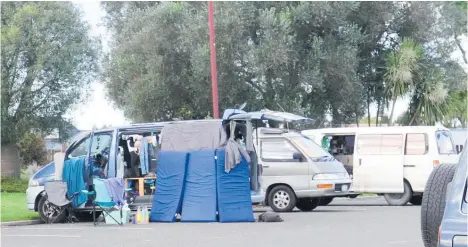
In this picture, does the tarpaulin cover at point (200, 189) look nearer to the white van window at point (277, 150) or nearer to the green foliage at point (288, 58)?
the white van window at point (277, 150)

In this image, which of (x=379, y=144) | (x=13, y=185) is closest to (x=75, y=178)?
(x=379, y=144)

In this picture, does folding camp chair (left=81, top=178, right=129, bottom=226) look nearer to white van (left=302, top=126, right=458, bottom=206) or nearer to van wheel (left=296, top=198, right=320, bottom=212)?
van wheel (left=296, top=198, right=320, bottom=212)

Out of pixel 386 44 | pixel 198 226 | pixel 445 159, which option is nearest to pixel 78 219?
pixel 198 226

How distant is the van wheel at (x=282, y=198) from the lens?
2055 cm

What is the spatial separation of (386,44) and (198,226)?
741 inches

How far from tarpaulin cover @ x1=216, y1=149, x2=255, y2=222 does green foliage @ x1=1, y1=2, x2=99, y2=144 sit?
1663 centimetres

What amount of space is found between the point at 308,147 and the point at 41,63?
14.9m

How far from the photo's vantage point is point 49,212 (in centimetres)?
1905

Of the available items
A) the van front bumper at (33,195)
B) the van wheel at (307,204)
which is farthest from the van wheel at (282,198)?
the van front bumper at (33,195)

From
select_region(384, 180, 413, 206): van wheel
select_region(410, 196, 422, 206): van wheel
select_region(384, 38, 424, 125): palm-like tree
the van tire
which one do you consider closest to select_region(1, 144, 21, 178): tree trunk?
select_region(384, 38, 424, 125): palm-like tree

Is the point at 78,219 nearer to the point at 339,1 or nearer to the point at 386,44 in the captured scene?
the point at 339,1

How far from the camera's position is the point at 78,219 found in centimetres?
1961

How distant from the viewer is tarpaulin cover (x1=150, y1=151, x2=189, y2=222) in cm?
1802

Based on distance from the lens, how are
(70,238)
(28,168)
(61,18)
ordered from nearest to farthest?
(70,238), (61,18), (28,168)
